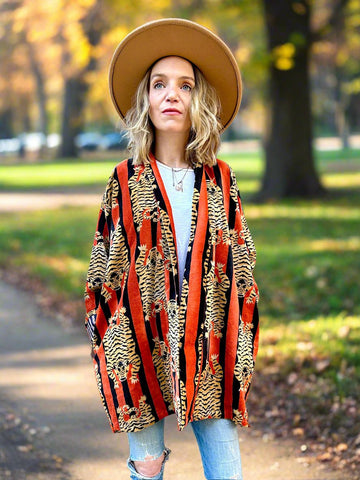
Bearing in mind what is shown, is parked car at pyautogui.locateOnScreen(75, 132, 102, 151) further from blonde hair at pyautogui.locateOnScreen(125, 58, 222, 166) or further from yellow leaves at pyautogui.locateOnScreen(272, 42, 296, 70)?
blonde hair at pyautogui.locateOnScreen(125, 58, 222, 166)

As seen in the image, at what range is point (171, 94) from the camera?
2916mm

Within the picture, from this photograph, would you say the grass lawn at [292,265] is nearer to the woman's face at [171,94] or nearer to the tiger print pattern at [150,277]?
the tiger print pattern at [150,277]

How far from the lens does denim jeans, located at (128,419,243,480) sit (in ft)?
9.12

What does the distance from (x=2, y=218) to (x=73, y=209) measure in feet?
6.33

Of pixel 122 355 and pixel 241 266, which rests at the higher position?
pixel 241 266

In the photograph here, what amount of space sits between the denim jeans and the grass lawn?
2564 mm

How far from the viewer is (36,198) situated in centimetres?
2136

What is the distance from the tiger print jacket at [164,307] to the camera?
280 cm

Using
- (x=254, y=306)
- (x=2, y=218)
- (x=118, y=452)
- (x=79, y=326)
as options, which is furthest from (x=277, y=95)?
(x=254, y=306)

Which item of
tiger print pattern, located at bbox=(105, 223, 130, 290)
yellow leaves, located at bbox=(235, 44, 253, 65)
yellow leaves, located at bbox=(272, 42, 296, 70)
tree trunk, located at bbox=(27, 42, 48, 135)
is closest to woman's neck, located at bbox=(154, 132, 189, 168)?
tiger print pattern, located at bbox=(105, 223, 130, 290)

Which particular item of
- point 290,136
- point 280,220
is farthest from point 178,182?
point 290,136

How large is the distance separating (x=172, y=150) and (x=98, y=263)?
19.0 inches

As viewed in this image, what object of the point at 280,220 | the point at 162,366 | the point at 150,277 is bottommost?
the point at 280,220

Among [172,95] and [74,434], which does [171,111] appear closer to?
[172,95]
